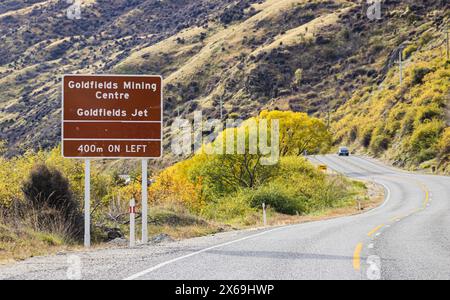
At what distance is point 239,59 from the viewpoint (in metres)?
114

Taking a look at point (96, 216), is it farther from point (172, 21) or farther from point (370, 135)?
point (172, 21)

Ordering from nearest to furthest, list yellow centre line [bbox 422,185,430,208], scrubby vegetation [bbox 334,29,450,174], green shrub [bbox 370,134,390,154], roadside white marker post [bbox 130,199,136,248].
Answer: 1. roadside white marker post [bbox 130,199,136,248]
2. yellow centre line [bbox 422,185,430,208]
3. scrubby vegetation [bbox 334,29,450,174]
4. green shrub [bbox 370,134,390,154]

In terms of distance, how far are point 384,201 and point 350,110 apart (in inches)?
1975

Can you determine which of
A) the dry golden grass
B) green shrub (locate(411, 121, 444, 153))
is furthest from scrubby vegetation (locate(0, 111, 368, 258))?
green shrub (locate(411, 121, 444, 153))

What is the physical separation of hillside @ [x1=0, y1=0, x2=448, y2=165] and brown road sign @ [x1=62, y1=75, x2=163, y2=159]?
3067 inches

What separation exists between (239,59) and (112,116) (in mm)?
99717

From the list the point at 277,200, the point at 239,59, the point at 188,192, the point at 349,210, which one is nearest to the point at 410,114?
the point at 349,210

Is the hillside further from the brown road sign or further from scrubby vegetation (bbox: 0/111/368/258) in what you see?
the brown road sign

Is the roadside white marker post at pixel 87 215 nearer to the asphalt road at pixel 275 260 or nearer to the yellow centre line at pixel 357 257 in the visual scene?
the asphalt road at pixel 275 260

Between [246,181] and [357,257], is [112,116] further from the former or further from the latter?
[246,181]

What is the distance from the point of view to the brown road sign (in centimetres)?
1585

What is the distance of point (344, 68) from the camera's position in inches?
4119

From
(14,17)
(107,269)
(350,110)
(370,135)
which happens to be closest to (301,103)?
(350,110)
